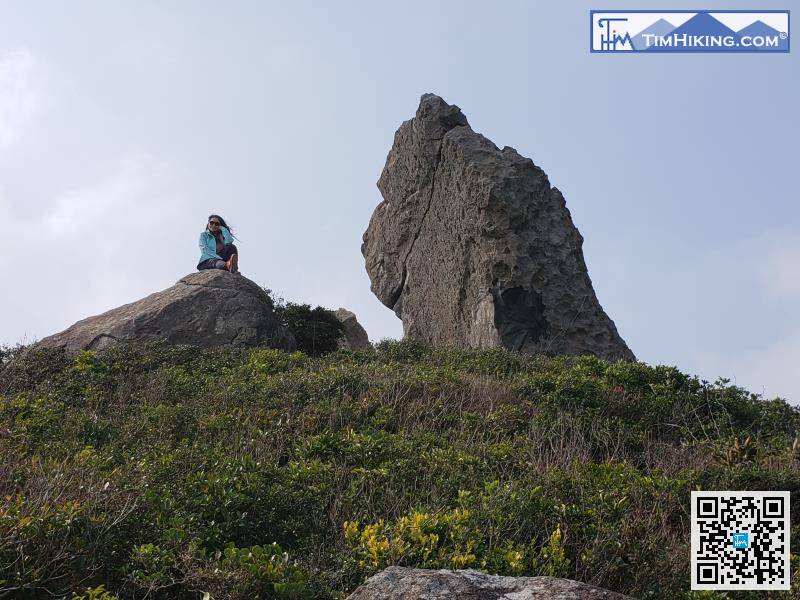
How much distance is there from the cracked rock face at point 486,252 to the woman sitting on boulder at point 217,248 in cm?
371

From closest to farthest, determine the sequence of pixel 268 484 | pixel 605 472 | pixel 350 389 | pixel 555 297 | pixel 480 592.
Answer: pixel 480 592 < pixel 268 484 < pixel 605 472 < pixel 350 389 < pixel 555 297

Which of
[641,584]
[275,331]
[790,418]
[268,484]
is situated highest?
[275,331]

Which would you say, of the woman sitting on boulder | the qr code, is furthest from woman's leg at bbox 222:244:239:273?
the qr code

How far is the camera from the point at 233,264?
55.0ft

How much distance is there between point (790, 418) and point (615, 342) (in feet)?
14.8

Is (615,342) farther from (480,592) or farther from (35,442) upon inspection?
(480,592)

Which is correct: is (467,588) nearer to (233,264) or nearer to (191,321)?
(191,321)

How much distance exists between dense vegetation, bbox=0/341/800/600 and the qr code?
0.15 meters

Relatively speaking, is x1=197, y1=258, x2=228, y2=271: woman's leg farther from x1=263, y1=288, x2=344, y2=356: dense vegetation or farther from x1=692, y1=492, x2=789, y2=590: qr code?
x1=692, y1=492, x2=789, y2=590: qr code

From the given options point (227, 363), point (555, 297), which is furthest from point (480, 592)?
point (555, 297)

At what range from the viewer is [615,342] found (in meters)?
15.4

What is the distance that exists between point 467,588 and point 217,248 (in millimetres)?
13394

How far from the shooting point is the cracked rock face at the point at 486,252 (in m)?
15.1

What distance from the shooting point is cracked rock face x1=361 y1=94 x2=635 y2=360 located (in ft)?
49.5
